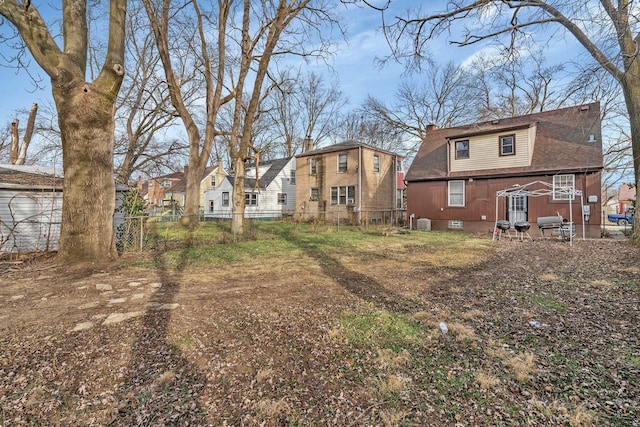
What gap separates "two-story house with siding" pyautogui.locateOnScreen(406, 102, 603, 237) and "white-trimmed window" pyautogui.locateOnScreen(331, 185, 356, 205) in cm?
400

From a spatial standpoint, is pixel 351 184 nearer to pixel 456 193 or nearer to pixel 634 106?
pixel 456 193

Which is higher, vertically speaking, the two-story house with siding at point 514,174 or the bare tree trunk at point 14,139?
the bare tree trunk at point 14,139

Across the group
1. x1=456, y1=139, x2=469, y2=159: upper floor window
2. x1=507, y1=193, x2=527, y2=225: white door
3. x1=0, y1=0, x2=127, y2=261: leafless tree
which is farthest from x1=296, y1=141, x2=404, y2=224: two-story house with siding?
x1=0, y1=0, x2=127, y2=261: leafless tree

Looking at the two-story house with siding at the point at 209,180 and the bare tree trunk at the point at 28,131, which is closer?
the bare tree trunk at the point at 28,131

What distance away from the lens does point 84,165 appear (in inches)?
252

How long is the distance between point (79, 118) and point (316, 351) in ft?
21.9

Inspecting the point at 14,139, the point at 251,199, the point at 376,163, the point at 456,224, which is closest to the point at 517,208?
the point at 456,224

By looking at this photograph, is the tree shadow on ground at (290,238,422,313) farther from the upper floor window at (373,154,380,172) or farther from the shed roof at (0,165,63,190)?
the upper floor window at (373,154,380,172)

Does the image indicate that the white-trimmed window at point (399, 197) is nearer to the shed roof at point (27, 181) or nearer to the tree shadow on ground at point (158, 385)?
the shed roof at point (27, 181)

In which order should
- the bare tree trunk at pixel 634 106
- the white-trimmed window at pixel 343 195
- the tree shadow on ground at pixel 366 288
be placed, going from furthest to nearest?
the white-trimmed window at pixel 343 195, the bare tree trunk at pixel 634 106, the tree shadow on ground at pixel 366 288

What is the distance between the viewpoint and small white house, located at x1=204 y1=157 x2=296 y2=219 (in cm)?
2711

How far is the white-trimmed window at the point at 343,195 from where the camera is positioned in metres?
21.1

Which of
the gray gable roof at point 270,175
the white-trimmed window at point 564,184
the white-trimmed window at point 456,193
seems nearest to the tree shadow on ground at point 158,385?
the white-trimmed window at point 564,184

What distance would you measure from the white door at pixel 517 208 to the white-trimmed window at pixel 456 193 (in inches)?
86.9
